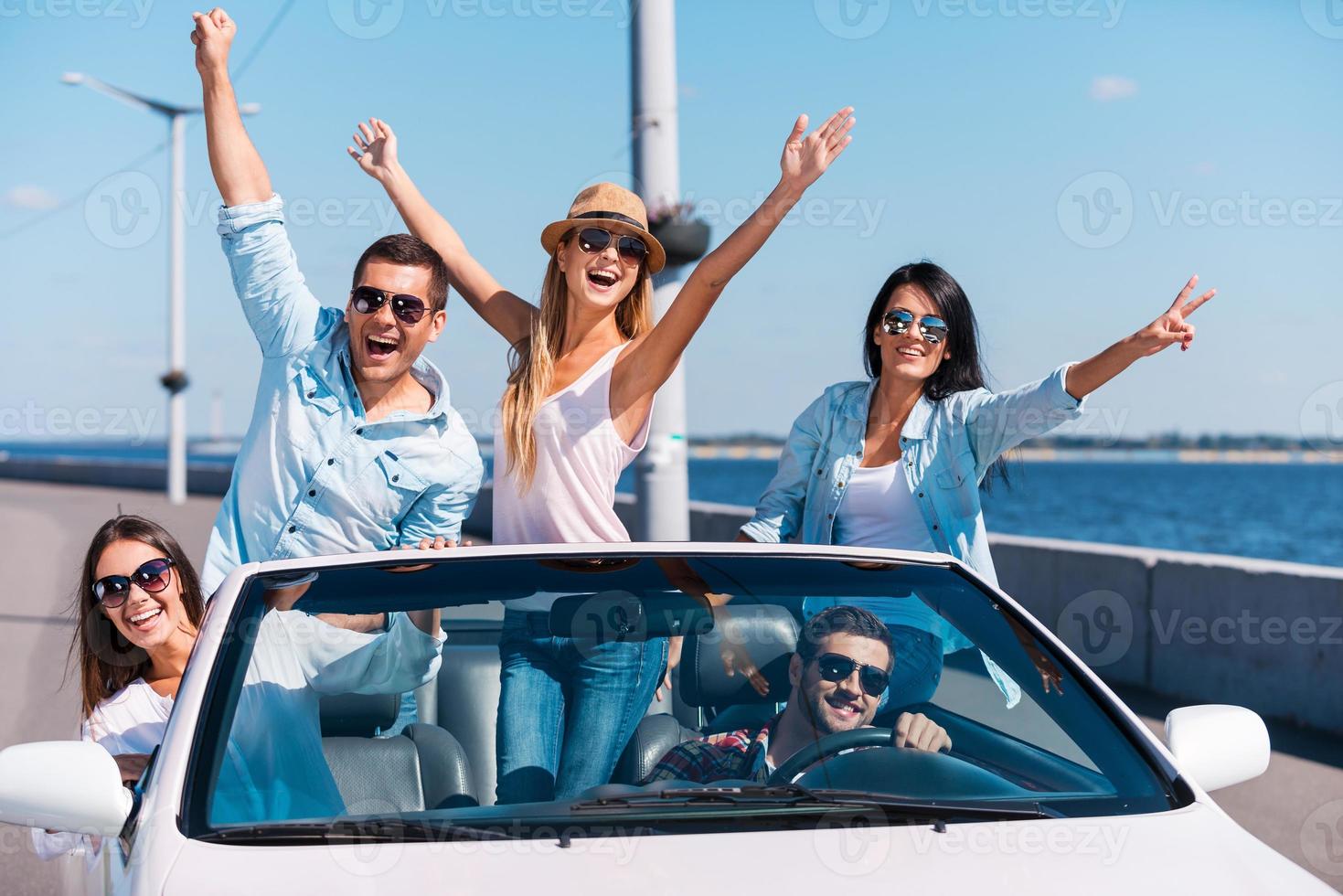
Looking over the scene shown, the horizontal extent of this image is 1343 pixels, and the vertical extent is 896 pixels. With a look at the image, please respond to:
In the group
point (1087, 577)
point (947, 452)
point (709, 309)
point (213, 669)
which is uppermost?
point (709, 309)

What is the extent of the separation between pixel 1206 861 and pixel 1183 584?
6687 millimetres

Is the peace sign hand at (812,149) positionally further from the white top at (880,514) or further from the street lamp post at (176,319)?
the street lamp post at (176,319)

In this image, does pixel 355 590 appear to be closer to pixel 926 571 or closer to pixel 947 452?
pixel 926 571

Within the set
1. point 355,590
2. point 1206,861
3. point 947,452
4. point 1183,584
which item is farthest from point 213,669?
point 1183,584

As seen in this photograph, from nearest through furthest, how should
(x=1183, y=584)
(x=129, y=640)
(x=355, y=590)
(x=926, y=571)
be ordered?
(x=355, y=590) < (x=926, y=571) < (x=129, y=640) < (x=1183, y=584)

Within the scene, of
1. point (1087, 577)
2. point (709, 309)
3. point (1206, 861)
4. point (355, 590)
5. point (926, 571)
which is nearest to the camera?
point (1206, 861)

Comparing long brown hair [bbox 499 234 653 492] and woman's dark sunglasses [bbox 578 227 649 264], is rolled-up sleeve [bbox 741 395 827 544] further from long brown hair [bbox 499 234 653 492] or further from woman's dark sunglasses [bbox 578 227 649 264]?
woman's dark sunglasses [bbox 578 227 649 264]

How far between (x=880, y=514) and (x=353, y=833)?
2263mm

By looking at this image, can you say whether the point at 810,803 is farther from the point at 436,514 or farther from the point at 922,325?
the point at 922,325

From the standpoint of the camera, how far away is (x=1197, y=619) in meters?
8.30

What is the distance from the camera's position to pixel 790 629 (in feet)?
9.36

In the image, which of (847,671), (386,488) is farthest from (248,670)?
(386,488)

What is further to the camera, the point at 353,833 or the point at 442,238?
the point at 442,238

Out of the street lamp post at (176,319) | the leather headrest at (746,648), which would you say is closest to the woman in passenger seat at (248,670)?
the leather headrest at (746,648)
